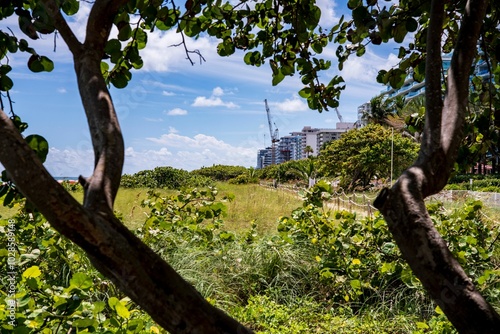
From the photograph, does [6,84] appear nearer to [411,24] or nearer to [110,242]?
[110,242]

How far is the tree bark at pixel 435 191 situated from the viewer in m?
1.01

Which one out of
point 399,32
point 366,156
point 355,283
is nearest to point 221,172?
point 366,156

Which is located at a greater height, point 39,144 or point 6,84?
point 6,84

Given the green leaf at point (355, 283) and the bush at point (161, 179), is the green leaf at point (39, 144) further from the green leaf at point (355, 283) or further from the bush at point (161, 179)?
the bush at point (161, 179)

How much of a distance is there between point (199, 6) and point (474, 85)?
1478 millimetres

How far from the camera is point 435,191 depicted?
1.19m

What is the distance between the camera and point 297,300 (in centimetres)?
381

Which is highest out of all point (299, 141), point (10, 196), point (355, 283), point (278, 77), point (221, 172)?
point (299, 141)

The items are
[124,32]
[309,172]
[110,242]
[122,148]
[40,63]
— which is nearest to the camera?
[110,242]

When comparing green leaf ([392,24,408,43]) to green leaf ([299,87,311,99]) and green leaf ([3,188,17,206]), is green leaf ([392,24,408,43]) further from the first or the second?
green leaf ([3,188,17,206])

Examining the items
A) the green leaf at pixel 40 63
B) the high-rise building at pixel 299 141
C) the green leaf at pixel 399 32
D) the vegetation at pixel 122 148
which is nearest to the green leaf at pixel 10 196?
the vegetation at pixel 122 148

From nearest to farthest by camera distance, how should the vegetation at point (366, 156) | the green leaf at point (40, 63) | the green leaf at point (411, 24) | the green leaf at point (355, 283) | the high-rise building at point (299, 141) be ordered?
the green leaf at point (40, 63) < the green leaf at point (411, 24) < the green leaf at point (355, 283) < the vegetation at point (366, 156) < the high-rise building at point (299, 141)

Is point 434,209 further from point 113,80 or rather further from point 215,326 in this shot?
point 215,326

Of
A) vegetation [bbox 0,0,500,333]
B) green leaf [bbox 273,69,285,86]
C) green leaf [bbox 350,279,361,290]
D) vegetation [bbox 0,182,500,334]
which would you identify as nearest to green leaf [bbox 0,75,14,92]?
→ vegetation [bbox 0,0,500,333]
